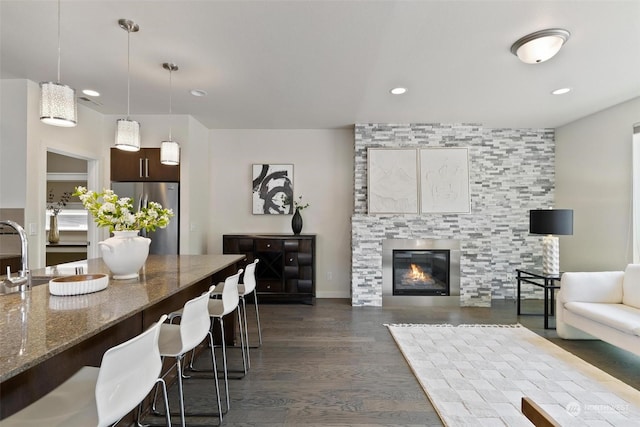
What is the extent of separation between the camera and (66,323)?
1112 mm

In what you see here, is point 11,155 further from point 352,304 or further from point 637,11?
point 637,11

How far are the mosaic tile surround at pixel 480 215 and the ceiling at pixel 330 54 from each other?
56 cm

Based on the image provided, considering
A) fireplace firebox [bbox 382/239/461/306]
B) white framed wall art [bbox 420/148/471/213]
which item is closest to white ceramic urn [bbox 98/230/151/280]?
fireplace firebox [bbox 382/239/461/306]

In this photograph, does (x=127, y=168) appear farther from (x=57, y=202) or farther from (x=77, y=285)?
(x=77, y=285)

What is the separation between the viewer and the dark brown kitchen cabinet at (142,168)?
399cm

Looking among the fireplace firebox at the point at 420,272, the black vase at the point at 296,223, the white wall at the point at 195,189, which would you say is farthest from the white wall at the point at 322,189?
the fireplace firebox at the point at 420,272

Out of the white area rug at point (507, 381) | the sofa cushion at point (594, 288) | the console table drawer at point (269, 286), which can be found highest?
the sofa cushion at point (594, 288)

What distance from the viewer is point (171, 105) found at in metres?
3.65

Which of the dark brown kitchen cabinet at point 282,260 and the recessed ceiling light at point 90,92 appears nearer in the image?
the recessed ceiling light at point 90,92

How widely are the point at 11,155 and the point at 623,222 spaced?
6.76m

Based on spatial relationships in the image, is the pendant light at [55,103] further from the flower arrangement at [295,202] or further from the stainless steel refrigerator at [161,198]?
the flower arrangement at [295,202]

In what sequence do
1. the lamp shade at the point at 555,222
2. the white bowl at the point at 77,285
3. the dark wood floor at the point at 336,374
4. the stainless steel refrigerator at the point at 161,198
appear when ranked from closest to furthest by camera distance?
the white bowl at the point at 77,285
the dark wood floor at the point at 336,374
the lamp shade at the point at 555,222
the stainless steel refrigerator at the point at 161,198

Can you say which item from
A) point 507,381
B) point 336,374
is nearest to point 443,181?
point 507,381

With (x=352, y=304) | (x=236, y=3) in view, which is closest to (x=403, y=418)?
(x=352, y=304)
